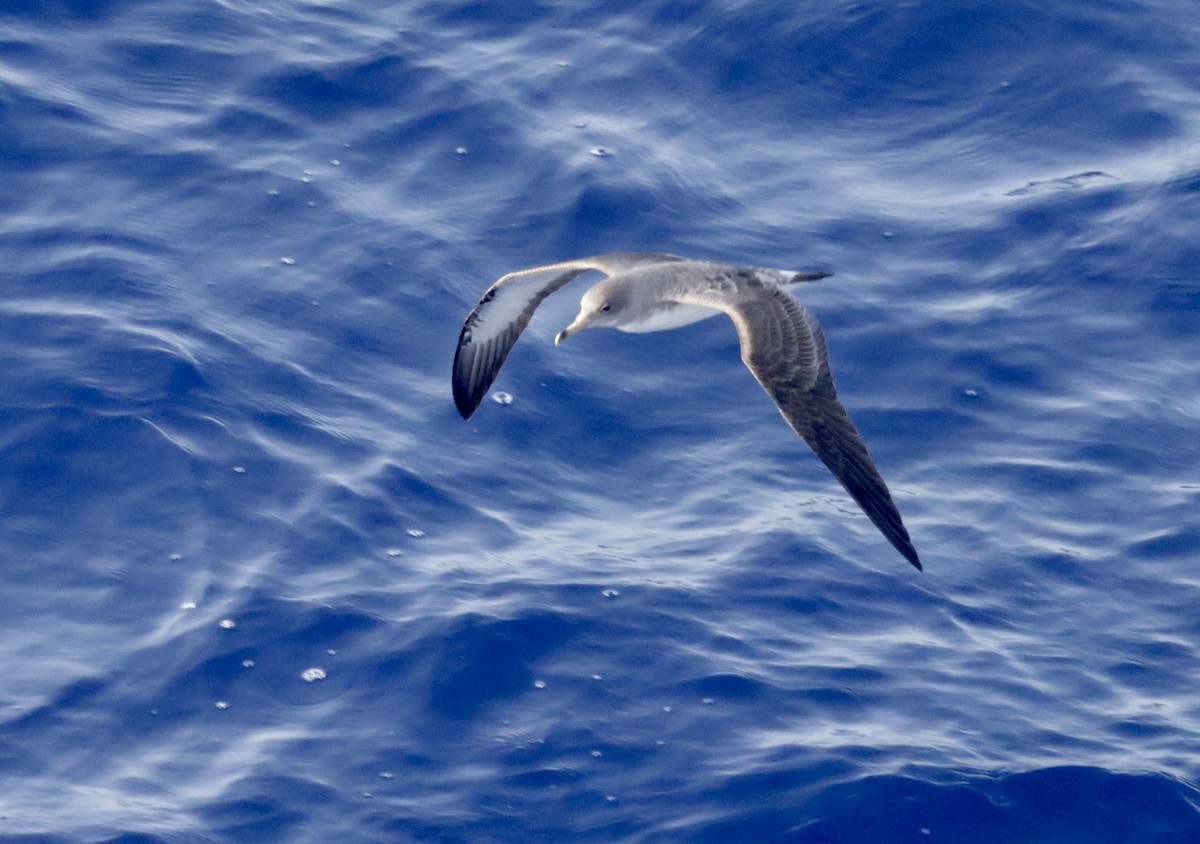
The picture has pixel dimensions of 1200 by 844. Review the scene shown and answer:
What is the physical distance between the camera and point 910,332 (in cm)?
1730

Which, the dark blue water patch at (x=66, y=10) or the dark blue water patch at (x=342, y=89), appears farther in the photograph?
the dark blue water patch at (x=66, y=10)

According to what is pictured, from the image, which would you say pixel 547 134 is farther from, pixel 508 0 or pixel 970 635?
pixel 970 635

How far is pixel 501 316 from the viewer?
49.8 ft

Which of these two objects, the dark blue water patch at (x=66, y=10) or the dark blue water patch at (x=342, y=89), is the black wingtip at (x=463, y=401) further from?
the dark blue water patch at (x=66, y=10)

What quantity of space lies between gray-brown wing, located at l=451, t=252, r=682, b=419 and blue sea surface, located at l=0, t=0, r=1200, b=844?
0.90 m

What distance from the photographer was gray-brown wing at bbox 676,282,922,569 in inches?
510

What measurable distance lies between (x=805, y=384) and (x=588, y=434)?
3.31 meters

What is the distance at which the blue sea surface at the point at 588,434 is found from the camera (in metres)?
13.8

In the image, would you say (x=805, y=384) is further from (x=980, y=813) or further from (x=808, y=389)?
(x=980, y=813)

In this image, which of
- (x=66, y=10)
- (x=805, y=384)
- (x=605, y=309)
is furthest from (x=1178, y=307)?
(x=66, y=10)

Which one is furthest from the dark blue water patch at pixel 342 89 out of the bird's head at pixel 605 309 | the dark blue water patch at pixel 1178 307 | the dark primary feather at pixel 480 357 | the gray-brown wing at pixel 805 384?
the dark blue water patch at pixel 1178 307

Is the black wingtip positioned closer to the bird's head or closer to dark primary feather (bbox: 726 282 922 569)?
the bird's head

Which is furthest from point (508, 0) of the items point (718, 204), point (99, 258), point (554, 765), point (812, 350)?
point (554, 765)

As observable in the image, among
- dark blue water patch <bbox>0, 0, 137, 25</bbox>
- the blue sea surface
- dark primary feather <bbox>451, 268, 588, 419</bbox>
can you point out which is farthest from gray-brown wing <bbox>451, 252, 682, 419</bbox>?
dark blue water patch <bbox>0, 0, 137, 25</bbox>
